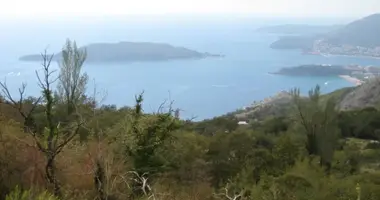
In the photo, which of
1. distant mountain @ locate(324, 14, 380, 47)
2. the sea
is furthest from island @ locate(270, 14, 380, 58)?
the sea

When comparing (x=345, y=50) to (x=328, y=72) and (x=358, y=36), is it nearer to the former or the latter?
(x=358, y=36)

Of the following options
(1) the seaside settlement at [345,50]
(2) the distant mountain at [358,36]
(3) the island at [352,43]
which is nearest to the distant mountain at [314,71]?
(1) the seaside settlement at [345,50]

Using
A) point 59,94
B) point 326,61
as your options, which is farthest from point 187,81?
point 59,94

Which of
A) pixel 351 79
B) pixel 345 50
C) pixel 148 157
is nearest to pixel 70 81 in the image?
pixel 148 157

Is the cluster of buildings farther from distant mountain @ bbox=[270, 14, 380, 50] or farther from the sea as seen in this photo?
the sea

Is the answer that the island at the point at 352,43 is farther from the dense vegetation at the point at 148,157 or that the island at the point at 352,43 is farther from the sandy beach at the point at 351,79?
the dense vegetation at the point at 148,157

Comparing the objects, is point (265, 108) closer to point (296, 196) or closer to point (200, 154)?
point (200, 154)
